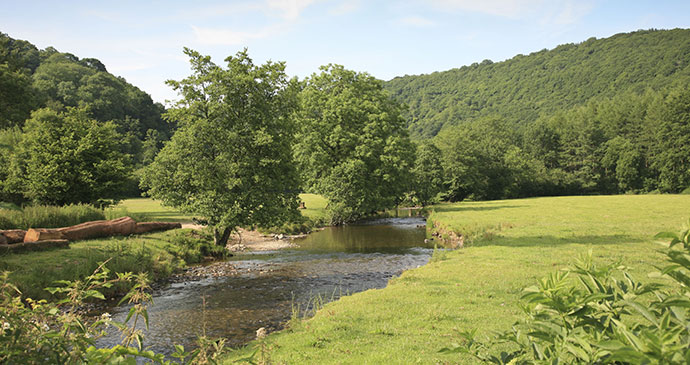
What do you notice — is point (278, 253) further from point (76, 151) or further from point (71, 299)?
point (71, 299)

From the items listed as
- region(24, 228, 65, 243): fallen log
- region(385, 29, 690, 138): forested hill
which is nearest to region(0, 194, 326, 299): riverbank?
region(24, 228, 65, 243): fallen log

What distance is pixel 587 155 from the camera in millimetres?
97312

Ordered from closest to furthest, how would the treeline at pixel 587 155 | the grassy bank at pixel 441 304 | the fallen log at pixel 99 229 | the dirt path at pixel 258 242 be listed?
the grassy bank at pixel 441 304
the fallen log at pixel 99 229
the dirt path at pixel 258 242
the treeline at pixel 587 155

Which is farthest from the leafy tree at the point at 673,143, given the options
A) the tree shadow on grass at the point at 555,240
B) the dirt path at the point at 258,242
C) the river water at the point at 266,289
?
the dirt path at the point at 258,242

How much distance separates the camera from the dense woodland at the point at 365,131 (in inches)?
920

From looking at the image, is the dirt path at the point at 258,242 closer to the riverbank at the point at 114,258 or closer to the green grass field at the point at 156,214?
the riverbank at the point at 114,258

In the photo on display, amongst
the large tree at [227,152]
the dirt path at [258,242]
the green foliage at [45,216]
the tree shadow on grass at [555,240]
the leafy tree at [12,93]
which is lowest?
the dirt path at [258,242]

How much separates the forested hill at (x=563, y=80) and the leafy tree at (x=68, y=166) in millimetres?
143206

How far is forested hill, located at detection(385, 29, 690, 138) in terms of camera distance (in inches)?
5605

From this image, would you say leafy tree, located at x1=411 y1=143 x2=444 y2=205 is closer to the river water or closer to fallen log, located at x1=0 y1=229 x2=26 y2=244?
the river water

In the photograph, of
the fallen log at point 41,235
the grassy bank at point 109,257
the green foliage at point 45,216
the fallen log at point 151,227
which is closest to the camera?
the grassy bank at point 109,257

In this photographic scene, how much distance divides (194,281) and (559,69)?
197 metres

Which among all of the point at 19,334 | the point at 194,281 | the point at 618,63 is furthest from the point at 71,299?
the point at 618,63

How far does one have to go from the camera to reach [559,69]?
176125mm
